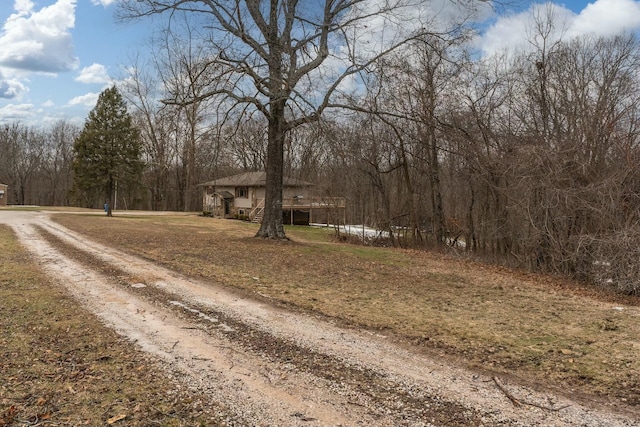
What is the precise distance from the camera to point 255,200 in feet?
124

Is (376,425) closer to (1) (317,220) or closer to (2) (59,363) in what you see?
(2) (59,363)

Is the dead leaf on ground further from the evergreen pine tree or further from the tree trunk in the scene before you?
the evergreen pine tree

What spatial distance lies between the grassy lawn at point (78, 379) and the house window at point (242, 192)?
3301 centimetres

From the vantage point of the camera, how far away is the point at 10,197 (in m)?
54.8

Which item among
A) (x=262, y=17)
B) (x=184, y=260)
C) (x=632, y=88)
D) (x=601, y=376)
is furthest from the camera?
(x=632, y=88)

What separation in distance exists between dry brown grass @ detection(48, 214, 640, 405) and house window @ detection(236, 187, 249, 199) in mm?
26076

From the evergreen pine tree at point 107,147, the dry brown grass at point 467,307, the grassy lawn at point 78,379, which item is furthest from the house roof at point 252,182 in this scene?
the grassy lawn at point 78,379

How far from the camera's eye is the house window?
127 feet

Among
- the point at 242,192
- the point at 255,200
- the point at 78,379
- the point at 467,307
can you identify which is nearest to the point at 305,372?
the point at 78,379

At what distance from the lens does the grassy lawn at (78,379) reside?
10.1 feet

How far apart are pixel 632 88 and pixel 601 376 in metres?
16.0

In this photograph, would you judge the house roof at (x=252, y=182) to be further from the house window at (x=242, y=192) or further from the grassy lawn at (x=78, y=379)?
the grassy lawn at (x=78, y=379)

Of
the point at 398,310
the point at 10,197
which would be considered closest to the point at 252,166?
the point at 10,197

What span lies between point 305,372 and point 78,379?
1.93 metres
